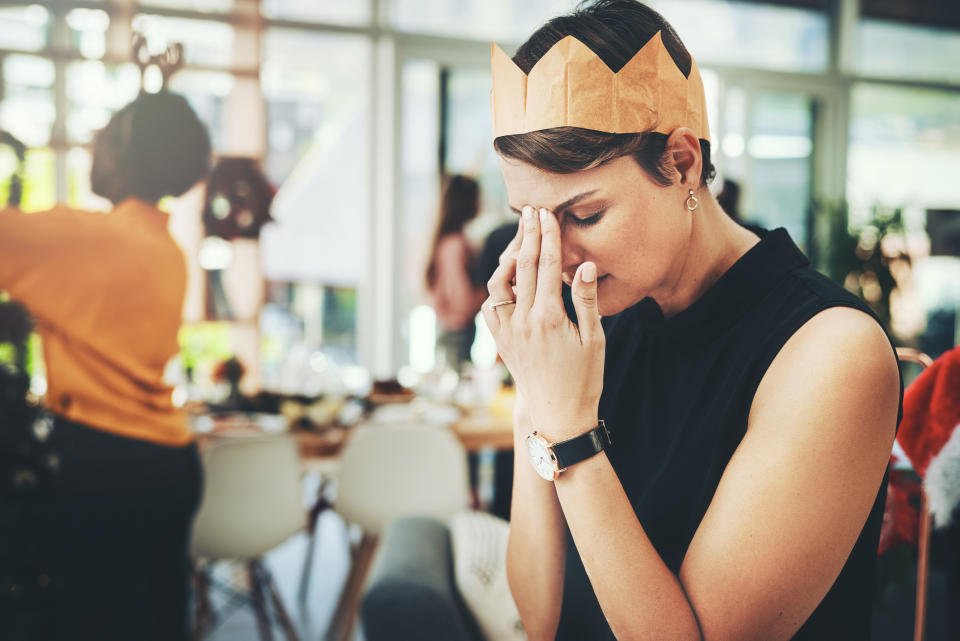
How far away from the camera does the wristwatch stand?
74cm

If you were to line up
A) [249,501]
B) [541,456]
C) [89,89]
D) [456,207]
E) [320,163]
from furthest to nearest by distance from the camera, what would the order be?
1. [320,163]
2. [89,89]
3. [456,207]
4. [249,501]
5. [541,456]

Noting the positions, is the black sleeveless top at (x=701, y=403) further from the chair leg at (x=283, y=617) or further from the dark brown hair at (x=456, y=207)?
the dark brown hair at (x=456, y=207)

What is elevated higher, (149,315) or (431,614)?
(149,315)

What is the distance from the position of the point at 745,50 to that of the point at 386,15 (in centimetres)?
273

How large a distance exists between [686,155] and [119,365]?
1626 mm

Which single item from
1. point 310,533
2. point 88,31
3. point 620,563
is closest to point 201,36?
point 88,31

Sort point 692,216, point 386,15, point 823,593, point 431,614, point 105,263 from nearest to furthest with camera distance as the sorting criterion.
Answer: point 823,593 → point 692,216 → point 431,614 → point 105,263 → point 386,15

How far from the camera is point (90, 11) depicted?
446 centimetres

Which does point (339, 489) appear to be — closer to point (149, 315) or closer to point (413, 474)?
point (413, 474)

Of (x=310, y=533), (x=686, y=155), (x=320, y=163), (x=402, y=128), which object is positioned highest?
(x=402, y=128)

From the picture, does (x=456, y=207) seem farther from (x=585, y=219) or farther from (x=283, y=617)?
(x=585, y=219)

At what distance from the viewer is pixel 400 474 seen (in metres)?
2.76

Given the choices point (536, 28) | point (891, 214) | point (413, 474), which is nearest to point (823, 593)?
point (536, 28)

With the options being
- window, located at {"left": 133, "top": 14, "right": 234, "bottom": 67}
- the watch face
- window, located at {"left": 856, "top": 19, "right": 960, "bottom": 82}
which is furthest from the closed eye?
window, located at {"left": 856, "top": 19, "right": 960, "bottom": 82}
